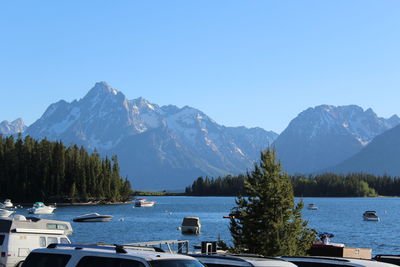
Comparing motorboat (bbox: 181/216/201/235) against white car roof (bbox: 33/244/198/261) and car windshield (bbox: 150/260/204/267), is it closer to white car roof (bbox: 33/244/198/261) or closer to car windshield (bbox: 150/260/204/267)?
white car roof (bbox: 33/244/198/261)

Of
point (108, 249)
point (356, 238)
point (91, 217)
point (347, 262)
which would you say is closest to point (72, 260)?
point (108, 249)

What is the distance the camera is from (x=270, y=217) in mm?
33906

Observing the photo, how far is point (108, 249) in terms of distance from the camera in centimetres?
1594

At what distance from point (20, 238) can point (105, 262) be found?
41.9ft

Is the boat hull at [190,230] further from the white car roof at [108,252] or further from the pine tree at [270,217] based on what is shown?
the white car roof at [108,252]

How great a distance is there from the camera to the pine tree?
3275 centimetres

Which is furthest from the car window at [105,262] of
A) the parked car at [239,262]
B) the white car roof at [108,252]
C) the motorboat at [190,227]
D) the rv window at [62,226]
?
the motorboat at [190,227]

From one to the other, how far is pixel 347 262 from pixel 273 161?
1827 centimetres

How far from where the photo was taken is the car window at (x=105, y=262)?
47.5 feet

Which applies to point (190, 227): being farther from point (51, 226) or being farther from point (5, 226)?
point (5, 226)

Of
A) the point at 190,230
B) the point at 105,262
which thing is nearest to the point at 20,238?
the point at 105,262

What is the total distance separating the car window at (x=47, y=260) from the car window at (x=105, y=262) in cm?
60

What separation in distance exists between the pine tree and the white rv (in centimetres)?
982

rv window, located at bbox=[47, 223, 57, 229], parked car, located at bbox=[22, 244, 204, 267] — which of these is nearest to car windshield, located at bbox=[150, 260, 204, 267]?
parked car, located at bbox=[22, 244, 204, 267]
